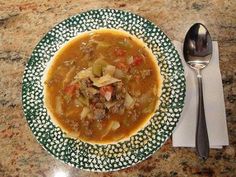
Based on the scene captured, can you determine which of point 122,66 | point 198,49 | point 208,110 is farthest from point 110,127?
point 198,49

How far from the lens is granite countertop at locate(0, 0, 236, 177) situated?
134 centimetres

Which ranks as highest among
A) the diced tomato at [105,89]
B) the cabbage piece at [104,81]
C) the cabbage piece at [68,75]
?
the cabbage piece at [68,75]

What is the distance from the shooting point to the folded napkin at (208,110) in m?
1.33

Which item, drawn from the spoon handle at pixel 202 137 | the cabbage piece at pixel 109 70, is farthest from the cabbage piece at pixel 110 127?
the spoon handle at pixel 202 137

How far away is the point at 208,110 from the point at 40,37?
0.92 metres

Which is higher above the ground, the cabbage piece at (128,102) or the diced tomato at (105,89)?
the diced tomato at (105,89)

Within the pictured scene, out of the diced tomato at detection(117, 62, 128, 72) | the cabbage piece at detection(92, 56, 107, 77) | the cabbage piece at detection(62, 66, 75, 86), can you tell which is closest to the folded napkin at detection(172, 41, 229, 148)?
the diced tomato at detection(117, 62, 128, 72)

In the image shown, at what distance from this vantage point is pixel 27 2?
1787mm

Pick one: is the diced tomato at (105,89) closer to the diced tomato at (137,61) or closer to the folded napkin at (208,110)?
the diced tomato at (137,61)

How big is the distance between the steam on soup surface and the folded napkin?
0.14 meters

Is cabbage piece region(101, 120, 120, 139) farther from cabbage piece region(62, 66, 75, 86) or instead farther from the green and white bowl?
cabbage piece region(62, 66, 75, 86)

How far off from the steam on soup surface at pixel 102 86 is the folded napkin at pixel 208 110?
14cm

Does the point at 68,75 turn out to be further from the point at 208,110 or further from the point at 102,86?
the point at 208,110

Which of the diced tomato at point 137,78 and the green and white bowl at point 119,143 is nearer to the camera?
the green and white bowl at point 119,143
